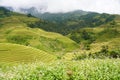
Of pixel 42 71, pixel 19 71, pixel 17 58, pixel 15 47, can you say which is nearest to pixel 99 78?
pixel 42 71

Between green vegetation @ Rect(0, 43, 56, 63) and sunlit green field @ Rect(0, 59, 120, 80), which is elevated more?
sunlit green field @ Rect(0, 59, 120, 80)

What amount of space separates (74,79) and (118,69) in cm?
340

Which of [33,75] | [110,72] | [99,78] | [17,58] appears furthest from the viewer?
[17,58]

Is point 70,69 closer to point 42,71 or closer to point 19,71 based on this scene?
point 42,71

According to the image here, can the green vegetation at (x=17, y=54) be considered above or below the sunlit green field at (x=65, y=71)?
below

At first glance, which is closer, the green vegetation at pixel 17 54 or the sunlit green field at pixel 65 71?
the sunlit green field at pixel 65 71

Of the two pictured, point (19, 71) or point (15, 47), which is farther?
point (15, 47)

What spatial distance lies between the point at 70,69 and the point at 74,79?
149cm

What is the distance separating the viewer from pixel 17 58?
129625 mm

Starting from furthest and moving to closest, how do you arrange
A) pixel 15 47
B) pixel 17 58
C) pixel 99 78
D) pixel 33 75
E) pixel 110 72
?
pixel 15 47 → pixel 17 58 → pixel 110 72 → pixel 99 78 → pixel 33 75

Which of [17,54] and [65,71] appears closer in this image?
[65,71]

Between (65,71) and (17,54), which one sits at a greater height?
(65,71)

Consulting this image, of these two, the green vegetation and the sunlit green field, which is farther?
the green vegetation

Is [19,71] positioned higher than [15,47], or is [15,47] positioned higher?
[19,71]
